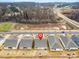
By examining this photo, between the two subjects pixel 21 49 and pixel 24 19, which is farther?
pixel 24 19

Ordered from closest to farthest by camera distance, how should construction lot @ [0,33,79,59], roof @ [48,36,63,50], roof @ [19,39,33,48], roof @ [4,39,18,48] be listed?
1. construction lot @ [0,33,79,59]
2. roof @ [48,36,63,50]
3. roof @ [19,39,33,48]
4. roof @ [4,39,18,48]

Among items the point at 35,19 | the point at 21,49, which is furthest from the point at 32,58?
the point at 35,19

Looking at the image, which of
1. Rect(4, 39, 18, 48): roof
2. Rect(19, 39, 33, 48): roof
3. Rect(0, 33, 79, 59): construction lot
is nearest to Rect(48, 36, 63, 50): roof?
Rect(0, 33, 79, 59): construction lot

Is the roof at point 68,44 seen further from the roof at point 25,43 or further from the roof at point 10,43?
the roof at point 10,43

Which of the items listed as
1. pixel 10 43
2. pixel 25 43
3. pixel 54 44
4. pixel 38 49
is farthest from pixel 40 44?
pixel 10 43

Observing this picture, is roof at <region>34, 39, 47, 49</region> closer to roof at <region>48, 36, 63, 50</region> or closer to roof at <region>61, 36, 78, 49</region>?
roof at <region>48, 36, 63, 50</region>

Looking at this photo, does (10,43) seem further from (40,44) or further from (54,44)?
(54,44)

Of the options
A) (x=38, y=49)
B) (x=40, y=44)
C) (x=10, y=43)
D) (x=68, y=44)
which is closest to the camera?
(x=38, y=49)

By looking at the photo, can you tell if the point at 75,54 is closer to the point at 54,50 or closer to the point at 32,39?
the point at 54,50
